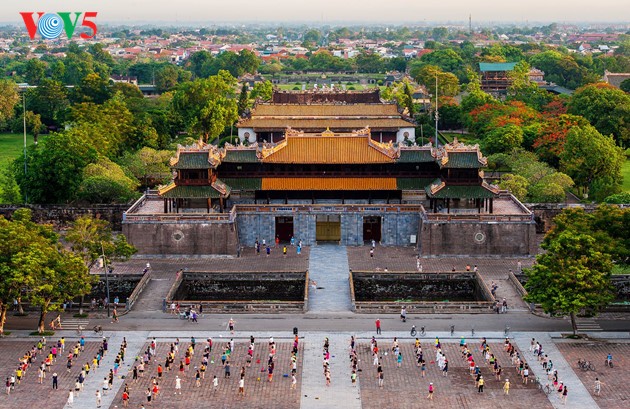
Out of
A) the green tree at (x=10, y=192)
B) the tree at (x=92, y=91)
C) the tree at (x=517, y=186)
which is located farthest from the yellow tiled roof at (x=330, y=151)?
the tree at (x=92, y=91)

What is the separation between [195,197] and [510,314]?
99.1 feet

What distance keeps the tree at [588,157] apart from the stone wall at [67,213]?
49.8 metres

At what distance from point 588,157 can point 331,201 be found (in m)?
34.3

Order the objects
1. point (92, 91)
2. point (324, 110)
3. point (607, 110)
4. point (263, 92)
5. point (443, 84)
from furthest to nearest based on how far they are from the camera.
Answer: point (443, 84), point (92, 91), point (263, 92), point (607, 110), point (324, 110)

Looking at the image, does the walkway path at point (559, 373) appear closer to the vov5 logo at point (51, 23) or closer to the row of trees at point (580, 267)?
the row of trees at point (580, 267)

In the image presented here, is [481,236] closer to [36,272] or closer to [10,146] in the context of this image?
[36,272]

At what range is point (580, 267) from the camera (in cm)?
6131

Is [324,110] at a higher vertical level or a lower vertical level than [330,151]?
higher

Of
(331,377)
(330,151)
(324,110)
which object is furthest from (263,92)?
(331,377)

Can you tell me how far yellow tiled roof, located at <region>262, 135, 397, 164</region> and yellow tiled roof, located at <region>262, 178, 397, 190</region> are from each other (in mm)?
1786

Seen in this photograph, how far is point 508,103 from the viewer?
491 ft

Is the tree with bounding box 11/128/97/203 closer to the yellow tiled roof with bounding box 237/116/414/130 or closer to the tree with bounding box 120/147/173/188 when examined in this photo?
the tree with bounding box 120/147/173/188

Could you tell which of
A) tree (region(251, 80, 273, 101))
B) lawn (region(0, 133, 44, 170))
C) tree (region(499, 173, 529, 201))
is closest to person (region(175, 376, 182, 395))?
tree (region(499, 173, 529, 201))

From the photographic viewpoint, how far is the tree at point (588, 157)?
336ft
